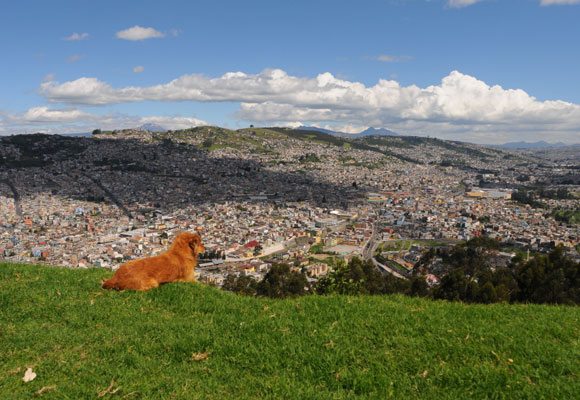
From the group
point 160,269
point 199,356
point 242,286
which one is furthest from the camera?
point 242,286

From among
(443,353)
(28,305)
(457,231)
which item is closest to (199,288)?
(28,305)

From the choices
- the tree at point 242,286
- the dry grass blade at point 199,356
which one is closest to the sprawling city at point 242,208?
the tree at point 242,286

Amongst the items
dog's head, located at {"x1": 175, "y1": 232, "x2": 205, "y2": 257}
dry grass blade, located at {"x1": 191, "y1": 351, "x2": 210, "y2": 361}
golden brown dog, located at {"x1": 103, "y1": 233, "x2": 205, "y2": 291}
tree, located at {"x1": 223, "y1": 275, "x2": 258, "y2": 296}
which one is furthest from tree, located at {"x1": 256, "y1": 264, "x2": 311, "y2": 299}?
dry grass blade, located at {"x1": 191, "y1": 351, "x2": 210, "y2": 361}

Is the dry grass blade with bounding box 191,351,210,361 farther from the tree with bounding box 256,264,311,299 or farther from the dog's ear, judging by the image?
the tree with bounding box 256,264,311,299

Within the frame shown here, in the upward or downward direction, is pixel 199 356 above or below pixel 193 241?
below

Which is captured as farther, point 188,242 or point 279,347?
point 188,242

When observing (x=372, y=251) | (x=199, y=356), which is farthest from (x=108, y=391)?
(x=372, y=251)

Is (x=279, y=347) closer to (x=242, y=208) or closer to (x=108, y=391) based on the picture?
(x=108, y=391)
